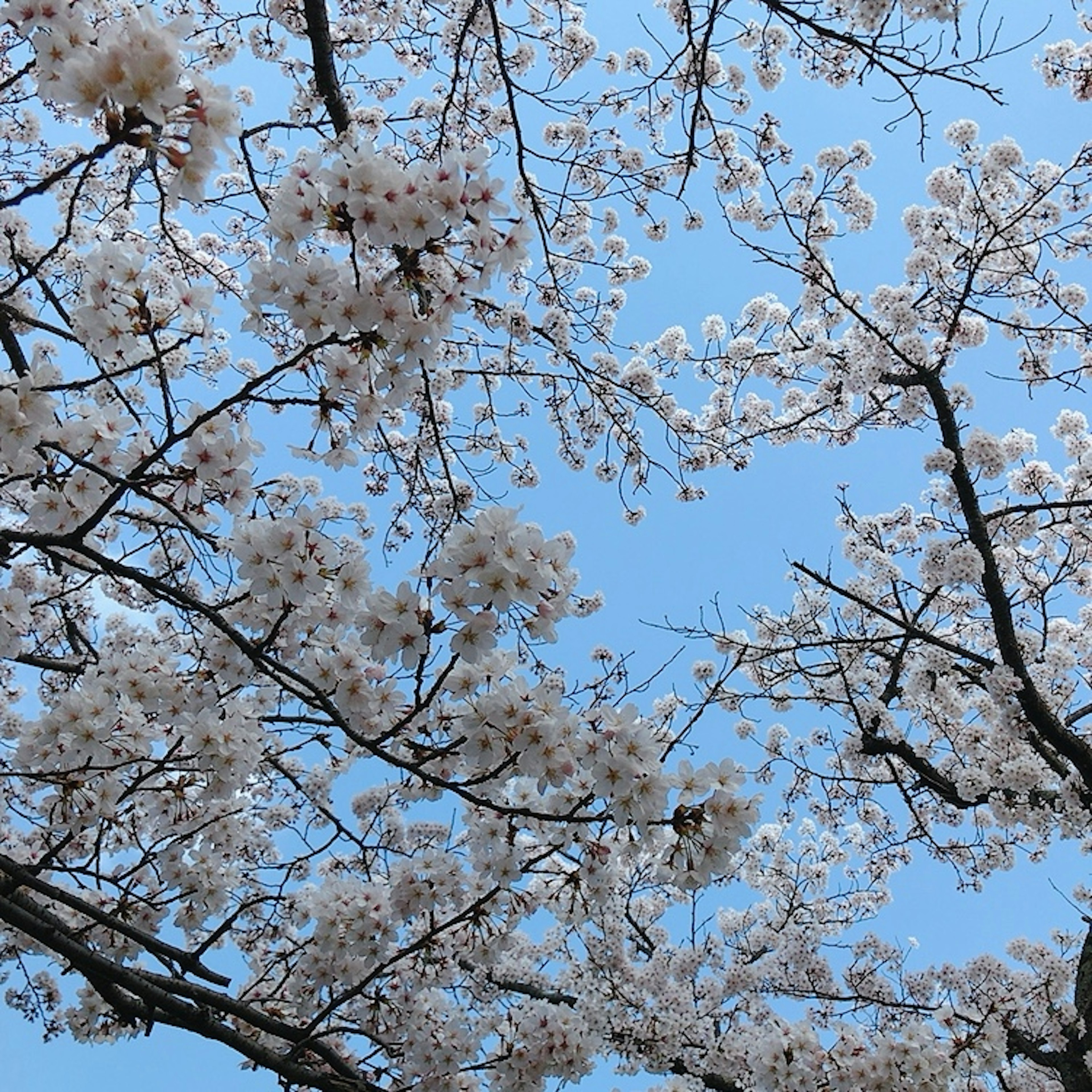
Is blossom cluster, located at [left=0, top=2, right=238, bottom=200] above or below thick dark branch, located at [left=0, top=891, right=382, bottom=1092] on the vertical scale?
above

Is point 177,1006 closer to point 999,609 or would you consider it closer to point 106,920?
point 106,920

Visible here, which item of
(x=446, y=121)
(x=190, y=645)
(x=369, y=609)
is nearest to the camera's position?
(x=369, y=609)

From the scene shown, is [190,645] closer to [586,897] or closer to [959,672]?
[586,897]

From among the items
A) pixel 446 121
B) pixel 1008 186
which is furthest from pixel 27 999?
pixel 1008 186

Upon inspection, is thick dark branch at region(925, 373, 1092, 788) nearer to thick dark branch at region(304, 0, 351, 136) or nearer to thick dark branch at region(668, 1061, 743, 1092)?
thick dark branch at region(668, 1061, 743, 1092)

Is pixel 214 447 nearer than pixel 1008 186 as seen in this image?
Yes

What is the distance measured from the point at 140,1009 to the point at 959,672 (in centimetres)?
649

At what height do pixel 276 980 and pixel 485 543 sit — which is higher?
pixel 485 543

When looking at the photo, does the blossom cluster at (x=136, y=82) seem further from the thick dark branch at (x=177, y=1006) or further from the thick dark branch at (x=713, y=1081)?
the thick dark branch at (x=713, y=1081)

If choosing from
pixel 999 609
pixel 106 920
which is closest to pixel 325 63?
pixel 106 920

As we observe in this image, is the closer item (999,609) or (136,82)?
(136,82)

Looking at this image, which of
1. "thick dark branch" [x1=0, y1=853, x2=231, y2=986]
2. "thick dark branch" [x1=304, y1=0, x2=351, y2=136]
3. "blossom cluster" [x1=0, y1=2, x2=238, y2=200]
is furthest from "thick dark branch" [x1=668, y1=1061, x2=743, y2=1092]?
"thick dark branch" [x1=304, y1=0, x2=351, y2=136]

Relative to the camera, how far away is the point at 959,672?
7.17 metres

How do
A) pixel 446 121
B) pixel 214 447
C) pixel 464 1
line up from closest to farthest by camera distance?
1. pixel 214 447
2. pixel 446 121
3. pixel 464 1
